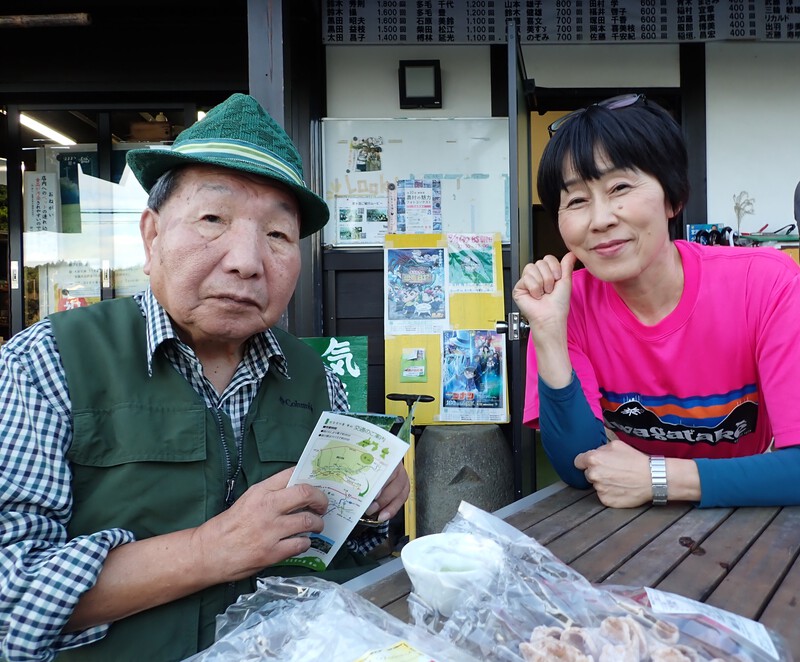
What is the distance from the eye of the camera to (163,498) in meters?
1.18

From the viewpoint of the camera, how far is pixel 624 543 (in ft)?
4.09

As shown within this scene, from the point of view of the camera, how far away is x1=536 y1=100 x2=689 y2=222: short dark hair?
1.59 meters

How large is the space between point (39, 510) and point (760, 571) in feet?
4.45

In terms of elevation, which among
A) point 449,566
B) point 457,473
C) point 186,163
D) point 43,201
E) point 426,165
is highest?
point 426,165

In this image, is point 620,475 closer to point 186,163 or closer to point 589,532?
point 589,532

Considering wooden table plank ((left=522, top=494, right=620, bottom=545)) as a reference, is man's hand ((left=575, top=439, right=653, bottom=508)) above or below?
above

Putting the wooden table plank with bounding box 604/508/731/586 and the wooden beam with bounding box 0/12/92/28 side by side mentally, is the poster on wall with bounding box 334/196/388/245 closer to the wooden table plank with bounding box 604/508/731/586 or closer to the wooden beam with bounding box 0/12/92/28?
the wooden beam with bounding box 0/12/92/28

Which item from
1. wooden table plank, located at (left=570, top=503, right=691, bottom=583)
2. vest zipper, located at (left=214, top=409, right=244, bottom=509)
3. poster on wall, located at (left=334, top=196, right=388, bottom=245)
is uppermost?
poster on wall, located at (left=334, top=196, right=388, bottom=245)

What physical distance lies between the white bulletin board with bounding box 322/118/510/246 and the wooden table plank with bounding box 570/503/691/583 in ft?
10.1

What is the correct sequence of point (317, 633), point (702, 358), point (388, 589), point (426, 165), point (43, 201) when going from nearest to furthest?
1. point (317, 633)
2. point (388, 589)
3. point (702, 358)
4. point (426, 165)
5. point (43, 201)

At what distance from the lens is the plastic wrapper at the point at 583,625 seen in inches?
28.7

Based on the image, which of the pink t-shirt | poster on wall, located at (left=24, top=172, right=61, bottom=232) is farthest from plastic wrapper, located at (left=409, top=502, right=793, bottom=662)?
poster on wall, located at (left=24, top=172, right=61, bottom=232)

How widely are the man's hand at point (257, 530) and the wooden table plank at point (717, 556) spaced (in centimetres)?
69

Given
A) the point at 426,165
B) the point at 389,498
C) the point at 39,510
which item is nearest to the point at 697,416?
the point at 389,498
